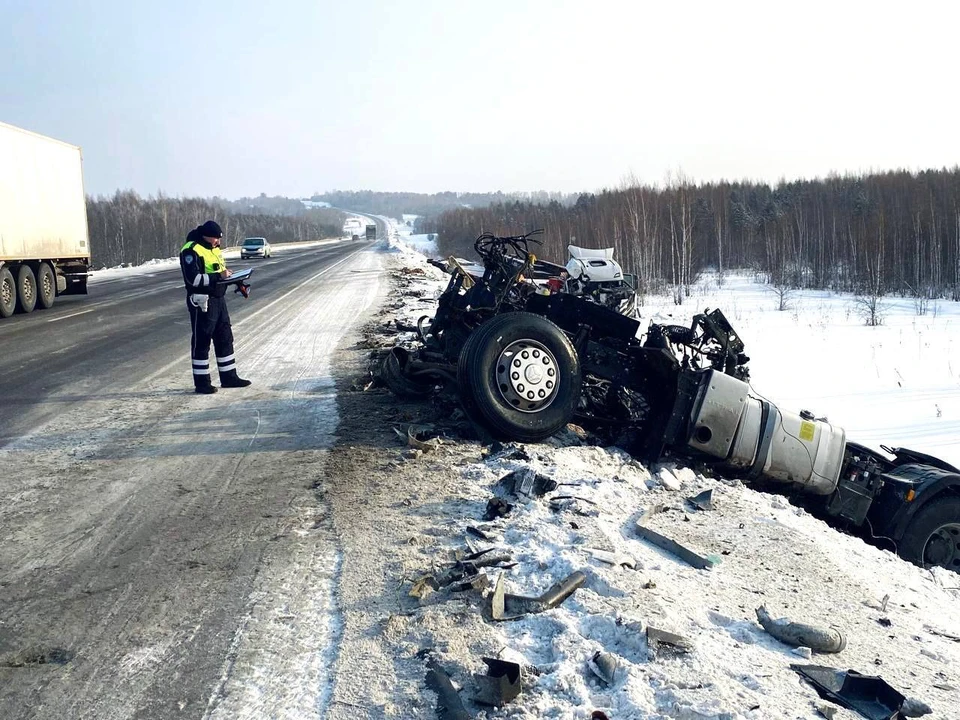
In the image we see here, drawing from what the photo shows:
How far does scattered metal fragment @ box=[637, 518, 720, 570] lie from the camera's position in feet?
13.3

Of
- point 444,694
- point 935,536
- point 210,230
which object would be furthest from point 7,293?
point 935,536

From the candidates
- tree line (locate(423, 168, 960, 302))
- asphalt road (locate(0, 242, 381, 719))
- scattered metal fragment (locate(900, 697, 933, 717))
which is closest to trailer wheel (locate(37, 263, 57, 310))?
asphalt road (locate(0, 242, 381, 719))

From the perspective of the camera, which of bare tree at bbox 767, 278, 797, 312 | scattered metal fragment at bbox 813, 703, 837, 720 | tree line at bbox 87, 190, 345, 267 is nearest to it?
scattered metal fragment at bbox 813, 703, 837, 720

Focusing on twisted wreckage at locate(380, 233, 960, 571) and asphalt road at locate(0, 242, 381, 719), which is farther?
twisted wreckage at locate(380, 233, 960, 571)

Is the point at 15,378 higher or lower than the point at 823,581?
higher

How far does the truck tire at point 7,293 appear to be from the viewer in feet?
49.5

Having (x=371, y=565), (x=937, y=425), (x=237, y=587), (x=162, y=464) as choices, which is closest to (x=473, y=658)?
(x=371, y=565)

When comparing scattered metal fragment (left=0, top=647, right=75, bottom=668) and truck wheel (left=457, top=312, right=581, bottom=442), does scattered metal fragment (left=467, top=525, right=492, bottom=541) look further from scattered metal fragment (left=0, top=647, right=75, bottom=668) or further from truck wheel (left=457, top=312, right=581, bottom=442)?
scattered metal fragment (left=0, top=647, right=75, bottom=668)

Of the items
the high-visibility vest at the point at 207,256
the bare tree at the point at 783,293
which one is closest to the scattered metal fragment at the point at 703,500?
the high-visibility vest at the point at 207,256

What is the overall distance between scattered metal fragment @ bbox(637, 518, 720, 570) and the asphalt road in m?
1.76

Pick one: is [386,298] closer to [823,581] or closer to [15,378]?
[15,378]

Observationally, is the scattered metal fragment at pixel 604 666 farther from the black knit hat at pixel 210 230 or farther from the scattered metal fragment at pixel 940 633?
the black knit hat at pixel 210 230

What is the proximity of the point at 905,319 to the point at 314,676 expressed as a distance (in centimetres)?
2409

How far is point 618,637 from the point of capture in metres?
3.09
